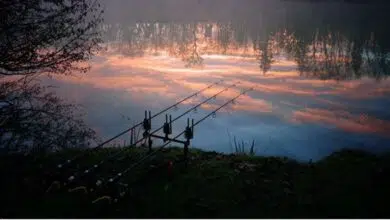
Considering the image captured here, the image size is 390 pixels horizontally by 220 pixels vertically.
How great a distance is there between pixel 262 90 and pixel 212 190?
21008 mm

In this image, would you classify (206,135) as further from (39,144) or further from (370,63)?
(370,63)

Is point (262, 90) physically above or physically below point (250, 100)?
above

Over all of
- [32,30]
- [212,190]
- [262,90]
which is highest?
[32,30]

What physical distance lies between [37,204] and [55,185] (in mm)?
699

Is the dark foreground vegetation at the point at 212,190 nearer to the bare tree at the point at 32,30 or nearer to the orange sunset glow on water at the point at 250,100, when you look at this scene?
the bare tree at the point at 32,30

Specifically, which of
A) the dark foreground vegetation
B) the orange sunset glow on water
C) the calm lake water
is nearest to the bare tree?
the dark foreground vegetation

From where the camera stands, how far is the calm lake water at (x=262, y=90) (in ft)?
67.5

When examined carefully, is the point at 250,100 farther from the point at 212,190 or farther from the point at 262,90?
the point at 212,190

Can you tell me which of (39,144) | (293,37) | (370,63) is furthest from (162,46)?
(39,144)

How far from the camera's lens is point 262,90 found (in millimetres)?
30281

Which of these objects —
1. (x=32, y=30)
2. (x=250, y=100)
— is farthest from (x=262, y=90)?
(x=32, y=30)

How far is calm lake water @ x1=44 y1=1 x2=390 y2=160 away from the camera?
67.5ft

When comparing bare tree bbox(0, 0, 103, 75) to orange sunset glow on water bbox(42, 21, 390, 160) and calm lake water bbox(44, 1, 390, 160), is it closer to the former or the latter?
calm lake water bbox(44, 1, 390, 160)

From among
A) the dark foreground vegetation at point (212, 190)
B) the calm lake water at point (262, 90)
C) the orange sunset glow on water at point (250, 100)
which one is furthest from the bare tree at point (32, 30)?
the orange sunset glow on water at point (250, 100)
